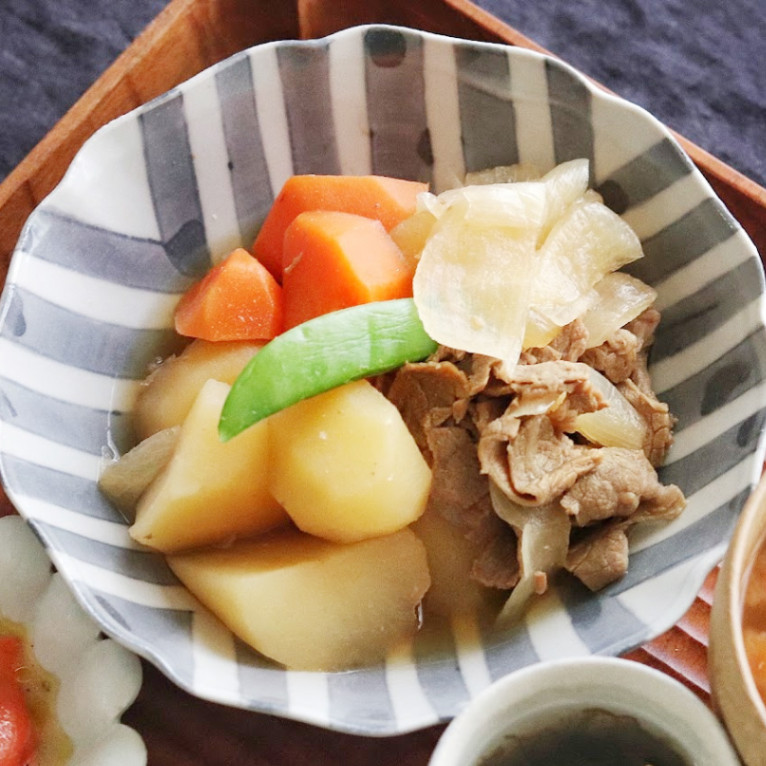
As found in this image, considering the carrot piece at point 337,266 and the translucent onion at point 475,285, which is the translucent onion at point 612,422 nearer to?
the translucent onion at point 475,285

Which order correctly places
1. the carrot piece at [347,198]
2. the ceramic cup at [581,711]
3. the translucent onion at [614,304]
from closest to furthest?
the ceramic cup at [581,711]
the translucent onion at [614,304]
the carrot piece at [347,198]

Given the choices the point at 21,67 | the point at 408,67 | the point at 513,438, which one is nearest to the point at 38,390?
the point at 513,438

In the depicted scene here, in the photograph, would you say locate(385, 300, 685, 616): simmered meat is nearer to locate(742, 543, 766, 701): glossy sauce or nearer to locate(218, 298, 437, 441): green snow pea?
locate(218, 298, 437, 441): green snow pea

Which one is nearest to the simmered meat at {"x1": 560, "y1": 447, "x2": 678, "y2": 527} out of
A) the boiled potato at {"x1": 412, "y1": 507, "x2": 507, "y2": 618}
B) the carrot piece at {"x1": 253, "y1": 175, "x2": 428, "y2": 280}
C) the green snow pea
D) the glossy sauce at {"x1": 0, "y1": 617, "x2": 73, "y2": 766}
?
the boiled potato at {"x1": 412, "y1": 507, "x2": 507, "y2": 618}

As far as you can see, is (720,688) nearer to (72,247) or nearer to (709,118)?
(72,247)

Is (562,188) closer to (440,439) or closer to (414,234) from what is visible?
(414,234)

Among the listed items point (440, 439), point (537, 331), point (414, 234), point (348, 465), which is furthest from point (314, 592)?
point (414, 234)

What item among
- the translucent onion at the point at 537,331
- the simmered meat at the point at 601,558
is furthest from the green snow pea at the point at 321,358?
the simmered meat at the point at 601,558
